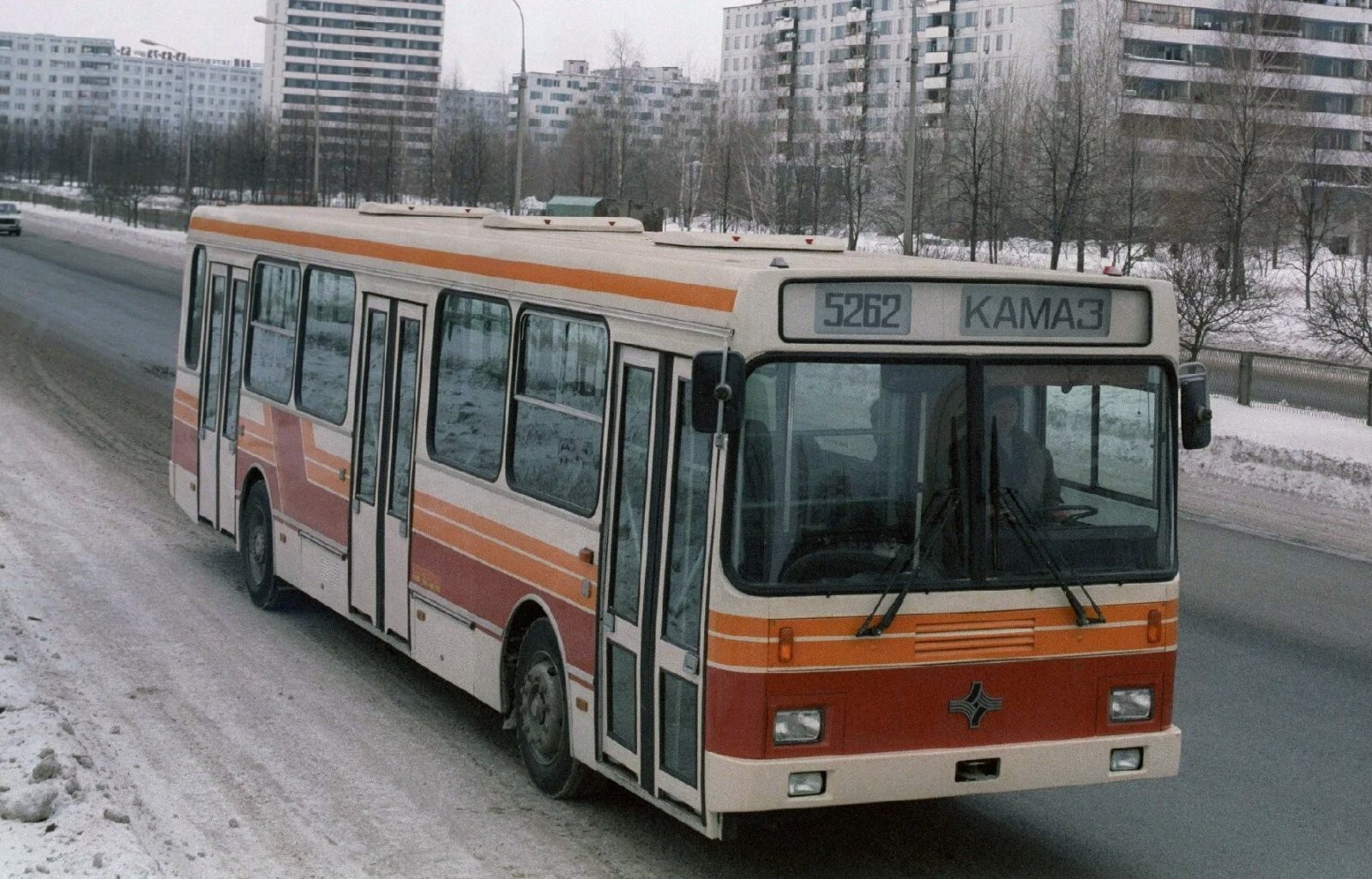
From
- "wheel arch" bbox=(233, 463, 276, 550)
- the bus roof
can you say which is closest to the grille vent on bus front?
the bus roof

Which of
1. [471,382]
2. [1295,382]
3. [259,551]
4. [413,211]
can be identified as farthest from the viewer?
[1295,382]

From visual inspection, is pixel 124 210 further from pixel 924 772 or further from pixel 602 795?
pixel 924 772

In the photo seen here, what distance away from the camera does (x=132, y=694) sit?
9383mm

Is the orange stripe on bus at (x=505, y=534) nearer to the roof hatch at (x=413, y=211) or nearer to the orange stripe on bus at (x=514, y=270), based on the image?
the orange stripe on bus at (x=514, y=270)

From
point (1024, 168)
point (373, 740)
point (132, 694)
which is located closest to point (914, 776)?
point (373, 740)

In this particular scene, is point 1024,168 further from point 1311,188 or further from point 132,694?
point 132,694

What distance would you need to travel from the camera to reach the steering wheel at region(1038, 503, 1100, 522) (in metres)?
6.91

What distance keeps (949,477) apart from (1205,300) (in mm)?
23645

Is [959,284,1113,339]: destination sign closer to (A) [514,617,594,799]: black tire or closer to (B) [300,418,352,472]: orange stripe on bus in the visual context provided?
(A) [514,617,594,799]: black tire

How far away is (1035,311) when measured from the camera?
22.7 feet

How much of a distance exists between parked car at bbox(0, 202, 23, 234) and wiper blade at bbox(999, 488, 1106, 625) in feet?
223

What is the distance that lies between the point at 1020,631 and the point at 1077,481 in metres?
0.62

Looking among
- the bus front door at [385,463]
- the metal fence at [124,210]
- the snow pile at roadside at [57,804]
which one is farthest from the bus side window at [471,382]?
the metal fence at [124,210]

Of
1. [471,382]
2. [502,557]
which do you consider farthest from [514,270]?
[502,557]
